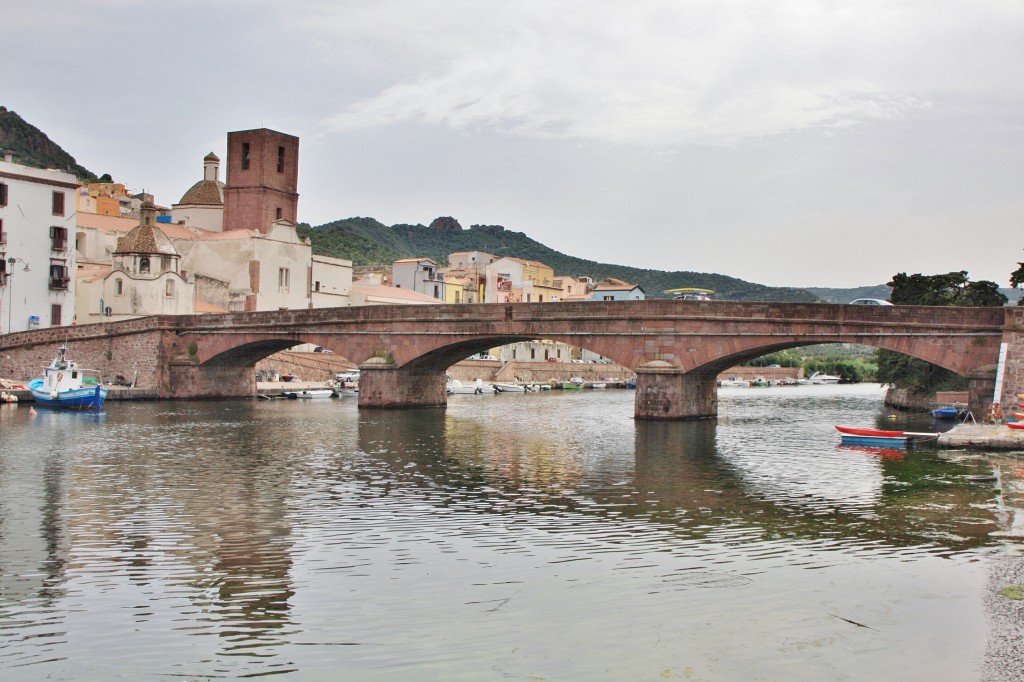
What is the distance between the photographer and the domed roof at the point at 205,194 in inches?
3191

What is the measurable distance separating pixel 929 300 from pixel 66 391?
1730 inches

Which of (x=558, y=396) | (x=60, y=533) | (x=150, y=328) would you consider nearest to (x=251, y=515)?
(x=60, y=533)

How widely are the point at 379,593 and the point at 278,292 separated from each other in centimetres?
6265

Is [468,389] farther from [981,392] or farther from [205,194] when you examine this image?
[981,392]

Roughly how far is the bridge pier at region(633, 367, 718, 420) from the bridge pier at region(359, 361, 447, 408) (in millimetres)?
12333

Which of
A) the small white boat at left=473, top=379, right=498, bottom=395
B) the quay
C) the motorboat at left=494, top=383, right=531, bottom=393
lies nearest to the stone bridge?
the quay

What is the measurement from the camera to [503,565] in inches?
574

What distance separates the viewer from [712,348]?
39000mm

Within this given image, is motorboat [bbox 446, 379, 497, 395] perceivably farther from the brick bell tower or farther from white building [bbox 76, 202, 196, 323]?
white building [bbox 76, 202, 196, 323]

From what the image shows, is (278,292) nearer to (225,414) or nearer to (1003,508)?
(225,414)

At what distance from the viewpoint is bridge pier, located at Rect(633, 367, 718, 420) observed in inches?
1581

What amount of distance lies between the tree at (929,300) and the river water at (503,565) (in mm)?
26197

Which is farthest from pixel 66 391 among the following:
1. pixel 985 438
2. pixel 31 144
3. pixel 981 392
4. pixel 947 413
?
pixel 31 144

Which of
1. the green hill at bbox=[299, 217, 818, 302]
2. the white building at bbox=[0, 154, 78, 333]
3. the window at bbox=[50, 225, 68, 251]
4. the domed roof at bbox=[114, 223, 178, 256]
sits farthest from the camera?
the green hill at bbox=[299, 217, 818, 302]
